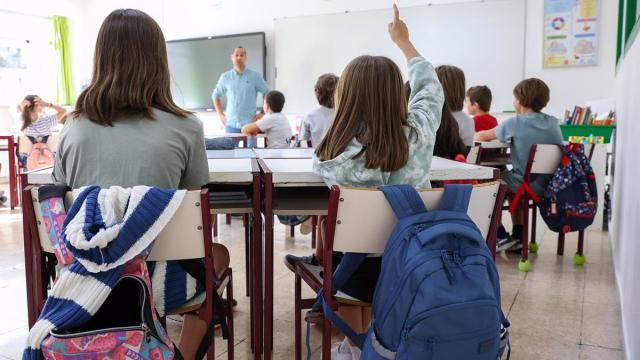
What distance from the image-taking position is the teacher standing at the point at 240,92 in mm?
5906

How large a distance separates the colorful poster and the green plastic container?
1814mm

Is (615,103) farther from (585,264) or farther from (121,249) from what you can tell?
(121,249)

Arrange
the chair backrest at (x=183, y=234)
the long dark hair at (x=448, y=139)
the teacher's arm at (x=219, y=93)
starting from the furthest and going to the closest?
the teacher's arm at (x=219, y=93) < the long dark hair at (x=448, y=139) < the chair backrest at (x=183, y=234)

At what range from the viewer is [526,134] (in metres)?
3.20

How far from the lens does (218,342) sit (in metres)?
2.07

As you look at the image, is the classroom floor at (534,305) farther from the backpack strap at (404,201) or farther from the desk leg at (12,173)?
the desk leg at (12,173)

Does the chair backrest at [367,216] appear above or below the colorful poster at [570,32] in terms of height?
below

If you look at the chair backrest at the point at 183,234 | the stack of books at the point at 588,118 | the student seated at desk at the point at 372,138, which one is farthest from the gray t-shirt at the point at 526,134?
the chair backrest at the point at 183,234

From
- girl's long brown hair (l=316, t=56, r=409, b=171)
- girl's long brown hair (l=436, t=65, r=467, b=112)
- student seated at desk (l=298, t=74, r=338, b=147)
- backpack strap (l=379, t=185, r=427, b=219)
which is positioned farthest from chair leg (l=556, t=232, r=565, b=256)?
backpack strap (l=379, t=185, r=427, b=219)

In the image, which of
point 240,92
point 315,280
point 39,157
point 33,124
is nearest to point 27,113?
point 33,124

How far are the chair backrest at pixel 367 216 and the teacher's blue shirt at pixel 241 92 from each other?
188 inches

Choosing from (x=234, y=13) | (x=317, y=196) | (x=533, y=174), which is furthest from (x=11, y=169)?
(x=533, y=174)

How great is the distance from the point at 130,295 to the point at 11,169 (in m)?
4.39

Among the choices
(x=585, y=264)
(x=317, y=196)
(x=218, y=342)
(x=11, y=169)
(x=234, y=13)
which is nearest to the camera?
(x=317, y=196)
